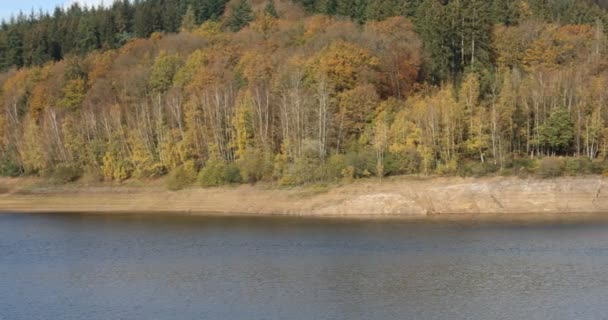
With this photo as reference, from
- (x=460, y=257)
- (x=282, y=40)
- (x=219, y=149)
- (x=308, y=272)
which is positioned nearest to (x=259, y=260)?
(x=308, y=272)

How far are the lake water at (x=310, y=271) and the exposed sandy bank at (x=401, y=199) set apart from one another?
7.01 m

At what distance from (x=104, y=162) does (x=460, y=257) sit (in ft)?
195

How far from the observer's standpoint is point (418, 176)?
72812mm

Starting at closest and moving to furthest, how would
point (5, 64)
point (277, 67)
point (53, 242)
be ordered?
point (53, 242)
point (277, 67)
point (5, 64)

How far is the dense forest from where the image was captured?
7625 cm

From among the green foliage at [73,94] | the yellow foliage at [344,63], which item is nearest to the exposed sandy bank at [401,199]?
the yellow foliage at [344,63]

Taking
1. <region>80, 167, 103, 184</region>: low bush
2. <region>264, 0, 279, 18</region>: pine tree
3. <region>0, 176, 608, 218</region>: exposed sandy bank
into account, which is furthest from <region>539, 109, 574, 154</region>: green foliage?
<region>264, 0, 279, 18</region>: pine tree

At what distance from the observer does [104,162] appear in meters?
94.1

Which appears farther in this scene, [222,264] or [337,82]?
[337,82]

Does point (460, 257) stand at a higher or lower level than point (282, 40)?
lower

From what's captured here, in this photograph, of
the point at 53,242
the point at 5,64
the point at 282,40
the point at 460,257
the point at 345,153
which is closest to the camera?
the point at 460,257

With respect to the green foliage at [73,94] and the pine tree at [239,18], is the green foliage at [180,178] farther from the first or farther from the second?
the pine tree at [239,18]

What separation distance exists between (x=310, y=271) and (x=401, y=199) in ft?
92.3

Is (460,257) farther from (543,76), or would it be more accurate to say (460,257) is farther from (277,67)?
(277,67)
